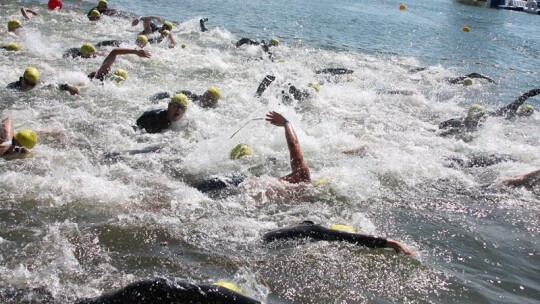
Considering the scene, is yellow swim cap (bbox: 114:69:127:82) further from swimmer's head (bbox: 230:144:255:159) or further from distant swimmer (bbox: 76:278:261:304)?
distant swimmer (bbox: 76:278:261:304)

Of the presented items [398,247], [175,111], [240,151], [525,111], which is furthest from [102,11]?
[398,247]

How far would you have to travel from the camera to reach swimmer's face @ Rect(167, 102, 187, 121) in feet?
29.1

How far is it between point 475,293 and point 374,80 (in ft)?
37.8

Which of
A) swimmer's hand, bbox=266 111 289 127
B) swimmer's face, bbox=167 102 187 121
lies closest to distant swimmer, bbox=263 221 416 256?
swimmer's hand, bbox=266 111 289 127

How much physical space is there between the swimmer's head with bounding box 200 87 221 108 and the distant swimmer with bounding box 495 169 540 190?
594 centimetres

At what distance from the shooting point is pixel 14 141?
24.5 ft

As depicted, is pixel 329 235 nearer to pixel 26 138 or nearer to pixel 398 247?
pixel 398 247

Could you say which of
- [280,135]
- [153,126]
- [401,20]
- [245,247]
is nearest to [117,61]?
[153,126]

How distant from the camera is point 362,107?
41.7 ft

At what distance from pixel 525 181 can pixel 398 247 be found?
12.6ft

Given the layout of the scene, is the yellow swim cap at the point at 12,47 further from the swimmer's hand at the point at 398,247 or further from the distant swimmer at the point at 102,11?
the swimmer's hand at the point at 398,247

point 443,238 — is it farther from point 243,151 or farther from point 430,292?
point 243,151

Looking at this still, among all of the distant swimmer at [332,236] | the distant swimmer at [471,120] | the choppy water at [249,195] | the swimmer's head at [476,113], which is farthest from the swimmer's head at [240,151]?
the swimmer's head at [476,113]

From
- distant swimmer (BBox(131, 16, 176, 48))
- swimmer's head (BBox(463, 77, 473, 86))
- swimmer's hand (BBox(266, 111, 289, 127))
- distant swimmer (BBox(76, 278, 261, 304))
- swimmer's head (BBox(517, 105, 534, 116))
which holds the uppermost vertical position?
swimmer's hand (BBox(266, 111, 289, 127))
